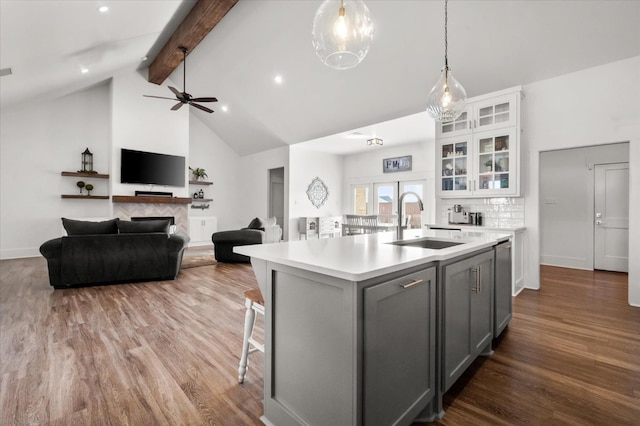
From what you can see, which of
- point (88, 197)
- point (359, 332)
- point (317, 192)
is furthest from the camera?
point (317, 192)

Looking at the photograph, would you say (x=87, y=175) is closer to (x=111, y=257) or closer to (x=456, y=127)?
(x=111, y=257)

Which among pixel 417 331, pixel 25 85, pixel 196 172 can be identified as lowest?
pixel 417 331

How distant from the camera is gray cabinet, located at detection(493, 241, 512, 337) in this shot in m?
2.40

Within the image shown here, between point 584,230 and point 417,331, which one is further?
point 584,230

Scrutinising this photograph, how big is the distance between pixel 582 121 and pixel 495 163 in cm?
104

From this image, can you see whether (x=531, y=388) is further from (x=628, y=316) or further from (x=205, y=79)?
(x=205, y=79)

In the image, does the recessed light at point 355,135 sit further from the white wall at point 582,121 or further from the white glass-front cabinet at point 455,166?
the white wall at point 582,121

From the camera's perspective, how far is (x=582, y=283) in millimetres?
4512

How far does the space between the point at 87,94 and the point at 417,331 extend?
9.08 m

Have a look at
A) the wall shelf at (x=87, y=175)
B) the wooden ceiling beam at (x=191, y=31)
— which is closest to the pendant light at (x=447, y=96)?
the wooden ceiling beam at (x=191, y=31)

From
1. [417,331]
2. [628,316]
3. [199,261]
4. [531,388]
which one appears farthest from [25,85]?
[628,316]

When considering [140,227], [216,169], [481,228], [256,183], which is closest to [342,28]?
[481,228]

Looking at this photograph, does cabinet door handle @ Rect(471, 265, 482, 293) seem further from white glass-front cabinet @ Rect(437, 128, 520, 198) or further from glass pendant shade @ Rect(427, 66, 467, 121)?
white glass-front cabinet @ Rect(437, 128, 520, 198)

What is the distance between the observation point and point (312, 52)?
496 cm
